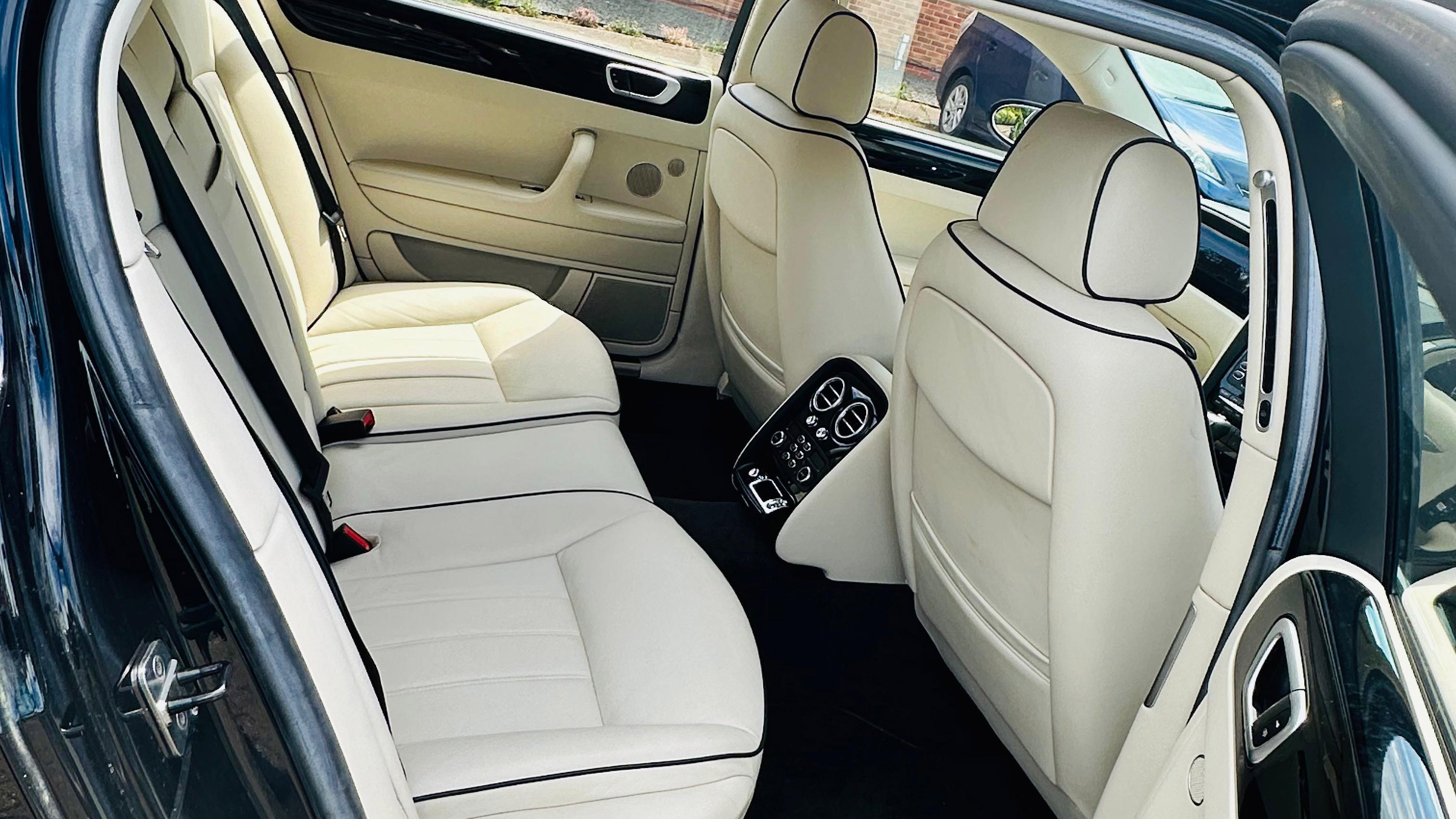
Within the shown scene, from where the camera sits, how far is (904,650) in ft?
7.04

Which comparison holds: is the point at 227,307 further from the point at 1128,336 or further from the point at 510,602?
the point at 1128,336

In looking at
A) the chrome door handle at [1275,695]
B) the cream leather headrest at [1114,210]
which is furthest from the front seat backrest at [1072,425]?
the chrome door handle at [1275,695]

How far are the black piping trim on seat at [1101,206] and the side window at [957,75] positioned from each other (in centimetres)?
128

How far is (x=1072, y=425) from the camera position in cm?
132

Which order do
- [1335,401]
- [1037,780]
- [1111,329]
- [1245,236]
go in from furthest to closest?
[1245,236] → [1037,780] → [1111,329] → [1335,401]

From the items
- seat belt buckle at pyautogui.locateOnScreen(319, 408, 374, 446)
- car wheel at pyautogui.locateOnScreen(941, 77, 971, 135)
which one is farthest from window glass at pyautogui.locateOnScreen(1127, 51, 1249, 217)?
seat belt buckle at pyautogui.locateOnScreen(319, 408, 374, 446)

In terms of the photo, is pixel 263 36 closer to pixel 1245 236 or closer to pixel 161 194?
pixel 161 194

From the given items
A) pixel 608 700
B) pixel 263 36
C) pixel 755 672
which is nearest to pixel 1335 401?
pixel 755 672

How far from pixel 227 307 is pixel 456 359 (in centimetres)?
75

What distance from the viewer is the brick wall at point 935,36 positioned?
8.77 ft

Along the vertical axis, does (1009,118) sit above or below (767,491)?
above

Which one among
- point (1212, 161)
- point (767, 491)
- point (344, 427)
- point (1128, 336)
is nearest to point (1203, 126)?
point (1212, 161)

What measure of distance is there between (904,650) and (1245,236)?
0.97 meters

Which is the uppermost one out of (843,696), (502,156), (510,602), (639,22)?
(639,22)
